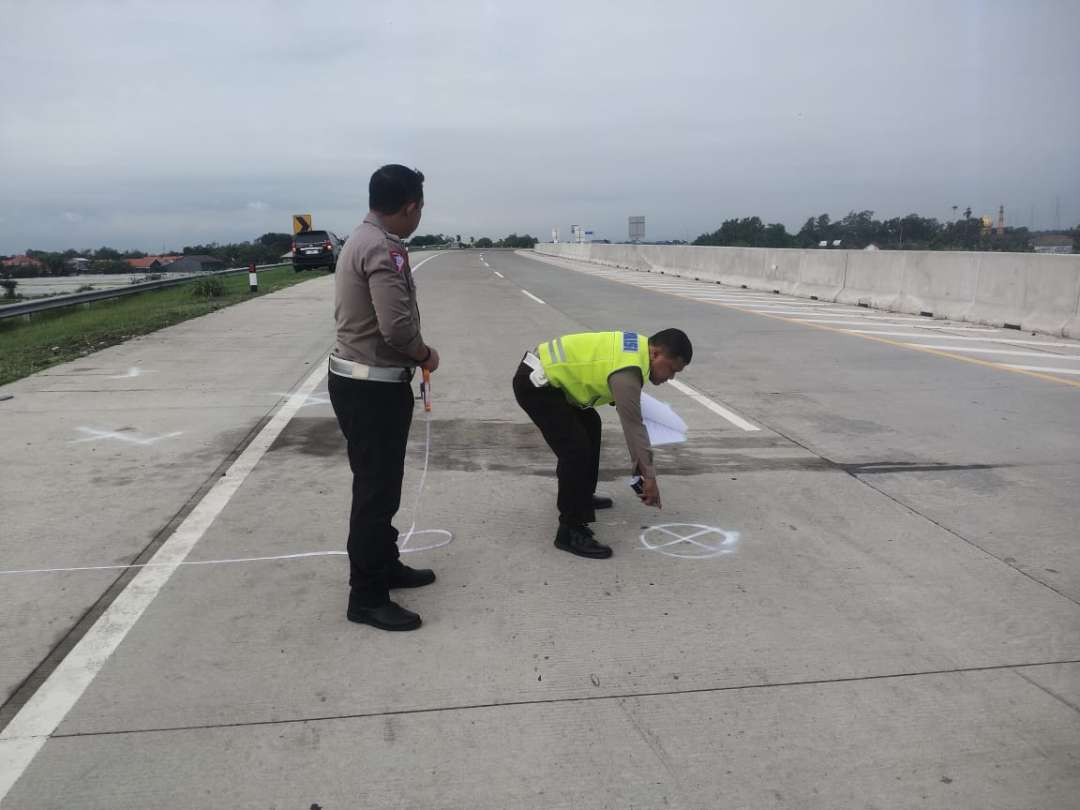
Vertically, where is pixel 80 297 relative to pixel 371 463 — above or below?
above

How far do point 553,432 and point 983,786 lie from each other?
8.43 ft

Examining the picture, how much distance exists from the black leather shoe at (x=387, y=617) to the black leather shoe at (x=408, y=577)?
34 centimetres

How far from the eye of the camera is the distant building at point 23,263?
19.4m

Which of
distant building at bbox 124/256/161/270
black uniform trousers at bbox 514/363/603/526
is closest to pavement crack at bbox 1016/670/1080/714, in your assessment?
black uniform trousers at bbox 514/363/603/526

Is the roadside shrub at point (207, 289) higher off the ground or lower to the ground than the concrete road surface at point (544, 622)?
higher

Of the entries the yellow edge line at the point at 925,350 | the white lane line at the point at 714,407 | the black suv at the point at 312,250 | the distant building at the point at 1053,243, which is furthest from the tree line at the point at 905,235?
the black suv at the point at 312,250

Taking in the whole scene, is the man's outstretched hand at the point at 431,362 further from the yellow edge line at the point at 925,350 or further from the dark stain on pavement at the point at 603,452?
the yellow edge line at the point at 925,350

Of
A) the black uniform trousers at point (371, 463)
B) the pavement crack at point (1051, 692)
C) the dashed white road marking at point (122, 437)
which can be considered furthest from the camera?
the dashed white road marking at point (122, 437)

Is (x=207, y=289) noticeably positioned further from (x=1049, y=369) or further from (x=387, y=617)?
(x=387, y=617)

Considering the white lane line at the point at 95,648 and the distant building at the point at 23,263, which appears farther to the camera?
the distant building at the point at 23,263

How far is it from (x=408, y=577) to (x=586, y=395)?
1.31m

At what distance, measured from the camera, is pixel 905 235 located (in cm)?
1931

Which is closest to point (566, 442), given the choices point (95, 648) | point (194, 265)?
point (95, 648)

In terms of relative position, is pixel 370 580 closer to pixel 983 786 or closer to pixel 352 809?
pixel 352 809
